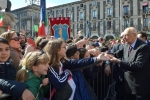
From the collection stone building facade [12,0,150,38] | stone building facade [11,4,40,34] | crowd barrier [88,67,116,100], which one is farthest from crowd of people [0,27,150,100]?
stone building facade [11,4,40,34]

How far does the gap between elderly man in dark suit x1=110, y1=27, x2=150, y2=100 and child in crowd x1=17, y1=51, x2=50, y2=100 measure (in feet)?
4.88

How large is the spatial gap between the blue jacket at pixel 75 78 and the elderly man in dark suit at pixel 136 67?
2.90 ft

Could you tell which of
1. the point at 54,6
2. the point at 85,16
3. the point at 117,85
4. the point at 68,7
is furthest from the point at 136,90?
the point at 54,6

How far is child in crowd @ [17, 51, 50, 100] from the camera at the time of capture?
7.55ft

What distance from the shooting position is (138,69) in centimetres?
357

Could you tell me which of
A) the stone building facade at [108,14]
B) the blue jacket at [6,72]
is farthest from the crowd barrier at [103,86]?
the stone building facade at [108,14]

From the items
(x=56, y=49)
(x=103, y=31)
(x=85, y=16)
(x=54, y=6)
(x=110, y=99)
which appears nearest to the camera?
(x=56, y=49)

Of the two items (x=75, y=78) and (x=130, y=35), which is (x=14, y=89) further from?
(x=130, y=35)

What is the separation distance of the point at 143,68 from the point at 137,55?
0.26 meters

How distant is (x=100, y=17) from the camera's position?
46281 mm

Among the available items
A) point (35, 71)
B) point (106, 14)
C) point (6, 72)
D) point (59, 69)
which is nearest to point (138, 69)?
point (59, 69)

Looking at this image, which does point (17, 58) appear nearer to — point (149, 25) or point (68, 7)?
point (149, 25)

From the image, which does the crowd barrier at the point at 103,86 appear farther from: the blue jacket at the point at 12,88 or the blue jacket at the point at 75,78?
the blue jacket at the point at 12,88

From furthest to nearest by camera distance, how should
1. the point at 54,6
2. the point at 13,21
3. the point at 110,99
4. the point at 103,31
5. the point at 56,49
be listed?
1. the point at 54,6
2. the point at 103,31
3. the point at 13,21
4. the point at 110,99
5. the point at 56,49
